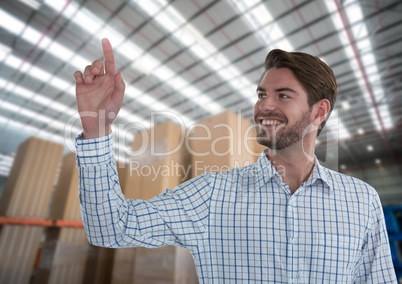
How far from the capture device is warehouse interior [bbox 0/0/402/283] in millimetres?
3885

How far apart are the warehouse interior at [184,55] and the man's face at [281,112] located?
84 cm

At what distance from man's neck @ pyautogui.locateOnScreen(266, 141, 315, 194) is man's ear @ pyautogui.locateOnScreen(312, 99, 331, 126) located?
0.60 ft

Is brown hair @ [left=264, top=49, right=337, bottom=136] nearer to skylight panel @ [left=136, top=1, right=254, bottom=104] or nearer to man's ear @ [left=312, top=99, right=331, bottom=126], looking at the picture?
man's ear @ [left=312, top=99, right=331, bottom=126]

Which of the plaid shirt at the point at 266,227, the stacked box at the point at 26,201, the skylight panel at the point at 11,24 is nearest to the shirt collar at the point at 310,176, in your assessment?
the plaid shirt at the point at 266,227

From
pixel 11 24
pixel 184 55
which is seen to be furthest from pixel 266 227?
pixel 184 55

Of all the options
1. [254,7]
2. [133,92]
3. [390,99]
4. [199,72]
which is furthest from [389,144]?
[133,92]

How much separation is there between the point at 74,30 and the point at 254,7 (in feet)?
12.7

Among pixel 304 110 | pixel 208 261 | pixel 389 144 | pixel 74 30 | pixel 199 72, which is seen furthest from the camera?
pixel 389 144

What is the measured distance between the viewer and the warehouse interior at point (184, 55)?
388cm

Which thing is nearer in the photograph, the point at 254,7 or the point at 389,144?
the point at 254,7

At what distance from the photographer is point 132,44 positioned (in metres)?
6.73

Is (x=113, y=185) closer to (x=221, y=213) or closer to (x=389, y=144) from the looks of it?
(x=221, y=213)

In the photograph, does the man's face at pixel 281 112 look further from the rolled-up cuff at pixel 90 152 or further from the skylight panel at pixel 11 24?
the skylight panel at pixel 11 24

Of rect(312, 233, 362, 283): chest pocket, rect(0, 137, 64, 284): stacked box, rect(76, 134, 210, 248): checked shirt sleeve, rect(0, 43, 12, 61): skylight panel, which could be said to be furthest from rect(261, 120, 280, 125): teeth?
rect(0, 43, 12, 61): skylight panel
